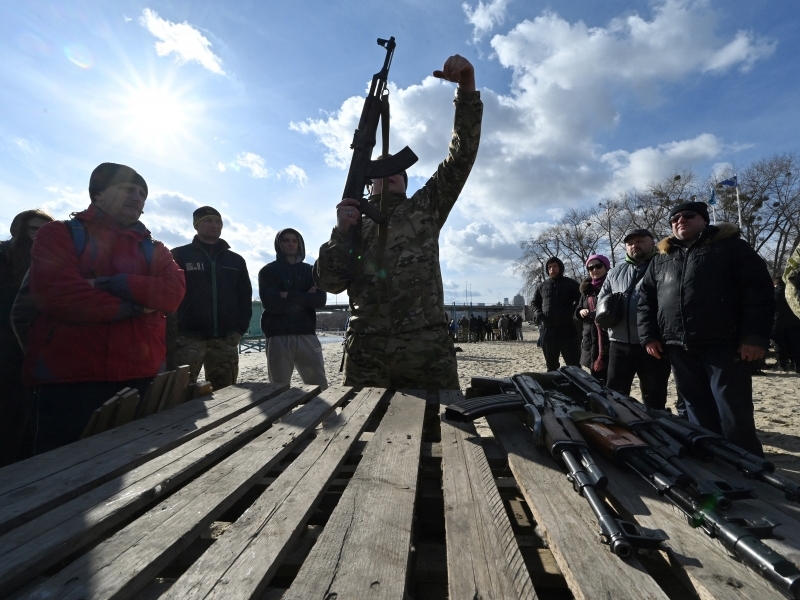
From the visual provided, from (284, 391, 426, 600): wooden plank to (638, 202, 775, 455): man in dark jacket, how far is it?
2.48 metres

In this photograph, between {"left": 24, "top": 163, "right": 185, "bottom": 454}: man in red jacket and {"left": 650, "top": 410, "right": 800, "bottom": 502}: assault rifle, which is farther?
{"left": 24, "top": 163, "right": 185, "bottom": 454}: man in red jacket

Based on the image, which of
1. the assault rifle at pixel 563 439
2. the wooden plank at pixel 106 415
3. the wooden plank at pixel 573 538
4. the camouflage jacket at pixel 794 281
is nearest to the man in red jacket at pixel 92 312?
the wooden plank at pixel 106 415

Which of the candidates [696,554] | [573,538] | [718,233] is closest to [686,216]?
[718,233]

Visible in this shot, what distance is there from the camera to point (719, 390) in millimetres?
3018

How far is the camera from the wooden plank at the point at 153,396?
2.31 metres

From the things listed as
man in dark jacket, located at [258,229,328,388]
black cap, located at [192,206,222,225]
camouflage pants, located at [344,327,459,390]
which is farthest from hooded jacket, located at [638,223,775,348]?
black cap, located at [192,206,222,225]

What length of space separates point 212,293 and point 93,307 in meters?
1.99

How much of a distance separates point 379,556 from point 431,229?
2.37m

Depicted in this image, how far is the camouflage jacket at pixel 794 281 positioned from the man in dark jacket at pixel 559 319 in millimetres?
2480

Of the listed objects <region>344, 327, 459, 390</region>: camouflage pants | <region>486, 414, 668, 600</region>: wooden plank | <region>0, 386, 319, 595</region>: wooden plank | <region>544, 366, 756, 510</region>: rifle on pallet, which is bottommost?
<region>486, 414, 668, 600</region>: wooden plank

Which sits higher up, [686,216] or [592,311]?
[686,216]

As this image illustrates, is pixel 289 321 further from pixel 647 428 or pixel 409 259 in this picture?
pixel 647 428

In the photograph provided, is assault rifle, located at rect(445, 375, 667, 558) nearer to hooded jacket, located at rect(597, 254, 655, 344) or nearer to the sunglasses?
the sunglasses

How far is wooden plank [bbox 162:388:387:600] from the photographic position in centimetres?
93
